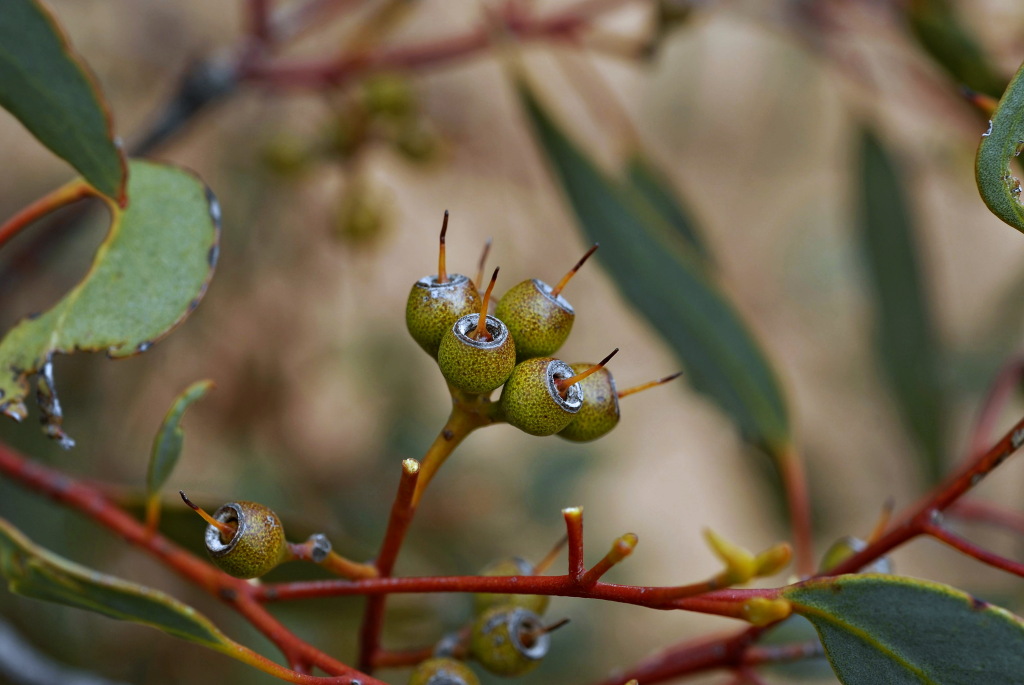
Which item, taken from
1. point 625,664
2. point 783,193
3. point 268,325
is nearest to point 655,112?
point 783,193

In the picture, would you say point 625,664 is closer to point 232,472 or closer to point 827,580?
point 232,472

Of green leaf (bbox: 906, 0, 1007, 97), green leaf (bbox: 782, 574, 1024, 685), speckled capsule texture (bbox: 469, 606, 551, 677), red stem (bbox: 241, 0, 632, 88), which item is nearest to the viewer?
green leaf (bbox: 782, 574, 1024, 685)

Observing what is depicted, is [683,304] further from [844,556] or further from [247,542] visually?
[247,542]

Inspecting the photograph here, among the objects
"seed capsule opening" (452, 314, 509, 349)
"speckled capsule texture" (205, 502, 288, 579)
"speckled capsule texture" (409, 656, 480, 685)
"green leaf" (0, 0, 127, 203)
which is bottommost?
"speckled capsule texture" (409, 656, 480, 685)

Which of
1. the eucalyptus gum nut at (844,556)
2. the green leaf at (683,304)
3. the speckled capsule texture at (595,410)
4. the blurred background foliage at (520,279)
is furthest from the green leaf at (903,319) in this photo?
the speckled capsule texture at (595,410)

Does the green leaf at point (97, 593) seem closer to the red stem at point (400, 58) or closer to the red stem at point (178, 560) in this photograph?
the red stem at point (178, 560)

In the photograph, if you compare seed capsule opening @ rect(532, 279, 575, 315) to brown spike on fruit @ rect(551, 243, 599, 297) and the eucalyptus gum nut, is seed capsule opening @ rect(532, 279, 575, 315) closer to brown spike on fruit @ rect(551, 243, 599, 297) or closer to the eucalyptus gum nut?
brown spike on fruit @ rect(551, 243, 599, 297)

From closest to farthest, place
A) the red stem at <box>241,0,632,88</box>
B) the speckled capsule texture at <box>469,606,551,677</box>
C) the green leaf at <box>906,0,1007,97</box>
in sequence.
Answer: the speckled capsule texture at <box>469,606,551,677</box> → the green leaf at <box>906,0,1007,97</box> → the red stem at <box>241,0,632,88</box>

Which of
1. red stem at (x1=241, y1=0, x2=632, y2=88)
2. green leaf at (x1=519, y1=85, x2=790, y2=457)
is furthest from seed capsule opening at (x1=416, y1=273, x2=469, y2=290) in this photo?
red stem at (x1=241, y1=0, x2=632, y2=88)
